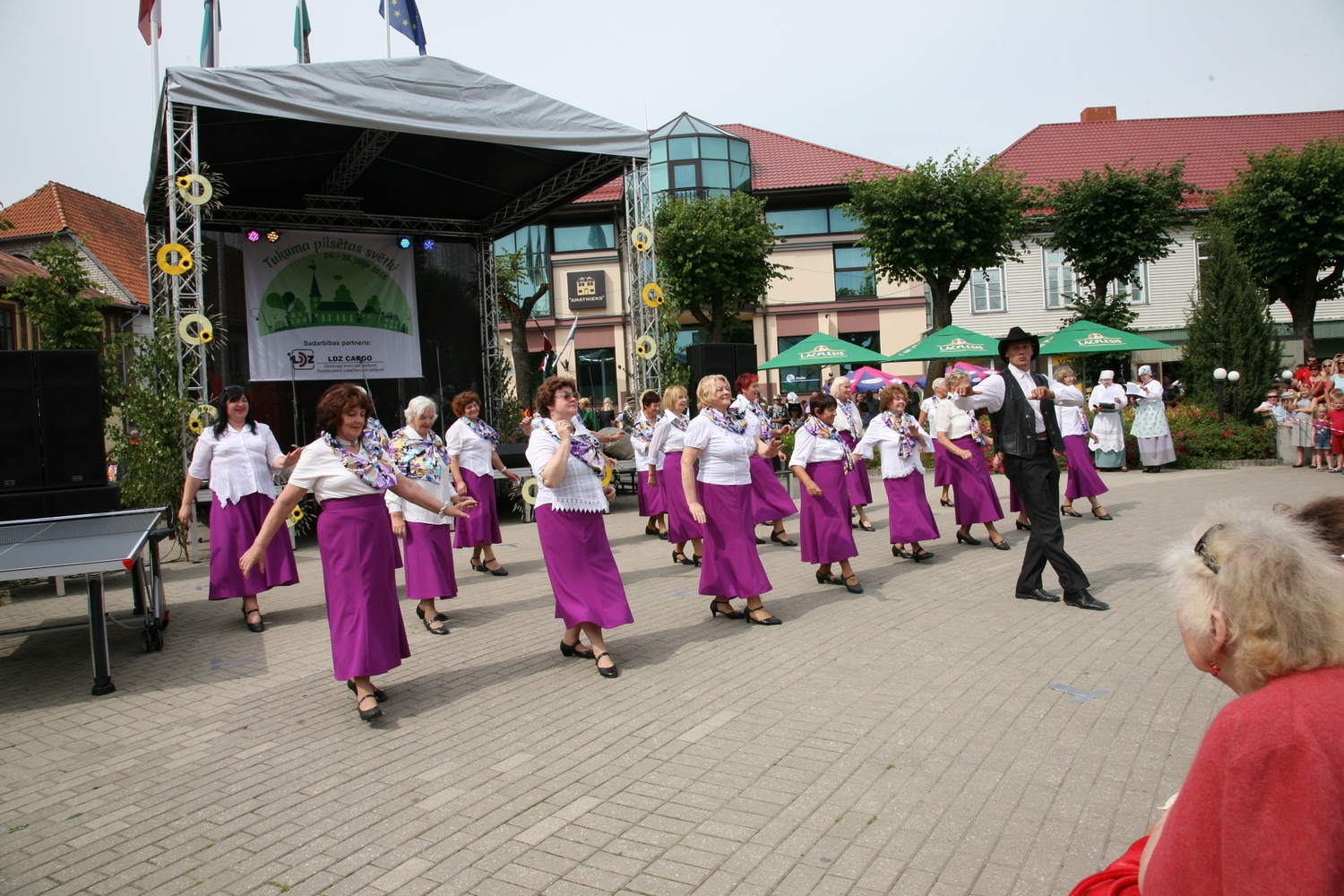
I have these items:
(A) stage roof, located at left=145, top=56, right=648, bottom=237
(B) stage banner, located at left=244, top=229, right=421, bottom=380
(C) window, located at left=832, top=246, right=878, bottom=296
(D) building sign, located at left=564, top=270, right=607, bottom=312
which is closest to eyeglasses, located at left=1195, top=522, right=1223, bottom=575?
(A) stage roof, located at left=145, top=56, right=648, bottom=237

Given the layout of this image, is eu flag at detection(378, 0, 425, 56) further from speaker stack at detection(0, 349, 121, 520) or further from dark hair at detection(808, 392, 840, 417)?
dark hair at detection(808, 392, 840, 417)

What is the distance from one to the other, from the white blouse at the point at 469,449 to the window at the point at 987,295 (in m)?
32.5

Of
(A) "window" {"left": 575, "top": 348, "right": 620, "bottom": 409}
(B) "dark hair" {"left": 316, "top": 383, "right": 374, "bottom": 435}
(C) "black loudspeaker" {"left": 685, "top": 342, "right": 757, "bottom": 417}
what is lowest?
(B) "dark hair" {"left": 316, "top": 383, "right": 374, "bottom": 435}

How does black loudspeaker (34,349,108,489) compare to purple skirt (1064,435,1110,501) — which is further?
purple skirt (1064,435,1110,501)

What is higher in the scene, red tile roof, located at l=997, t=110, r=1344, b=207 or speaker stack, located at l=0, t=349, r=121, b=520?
red tile roof, located at l=997, t=110, r=1344, b=207

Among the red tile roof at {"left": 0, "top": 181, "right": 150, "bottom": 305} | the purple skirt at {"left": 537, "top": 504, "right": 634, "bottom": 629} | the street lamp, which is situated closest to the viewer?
the purple skirt at {"left": 537, "top": 504, "right": 634, "bottom": 629}

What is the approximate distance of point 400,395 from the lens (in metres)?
18.1

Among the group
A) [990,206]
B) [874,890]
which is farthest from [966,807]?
[990,206]

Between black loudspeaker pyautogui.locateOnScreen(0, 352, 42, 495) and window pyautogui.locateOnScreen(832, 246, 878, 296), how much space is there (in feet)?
104

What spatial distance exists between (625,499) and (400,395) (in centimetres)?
495

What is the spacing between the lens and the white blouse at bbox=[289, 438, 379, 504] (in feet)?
16.0

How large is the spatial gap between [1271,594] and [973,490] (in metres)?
8.33

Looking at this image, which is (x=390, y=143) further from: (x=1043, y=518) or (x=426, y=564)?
(x=1043, y=518)

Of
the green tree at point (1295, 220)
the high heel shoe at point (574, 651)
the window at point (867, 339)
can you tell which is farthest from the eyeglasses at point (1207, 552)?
the window at point (867, 339)
